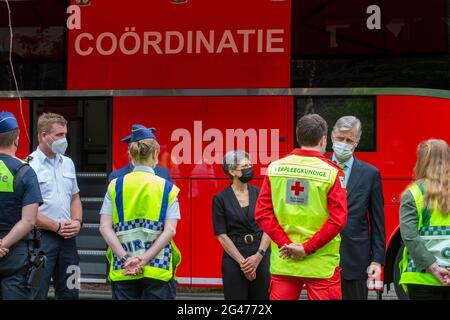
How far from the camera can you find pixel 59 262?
19.9ft

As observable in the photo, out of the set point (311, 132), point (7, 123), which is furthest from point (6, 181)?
point (311, 132)

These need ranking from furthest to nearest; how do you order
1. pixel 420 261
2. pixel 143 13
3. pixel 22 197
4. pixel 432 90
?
pixel 143 13 → pixel 432 90 → pixel 22 197 → pixel 420 261

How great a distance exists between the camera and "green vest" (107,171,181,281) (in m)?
4.48

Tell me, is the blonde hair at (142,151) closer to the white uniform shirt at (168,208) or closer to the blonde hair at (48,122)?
the white uniform shirt at (168,208)

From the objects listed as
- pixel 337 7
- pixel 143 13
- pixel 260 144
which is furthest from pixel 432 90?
pixel 143 13

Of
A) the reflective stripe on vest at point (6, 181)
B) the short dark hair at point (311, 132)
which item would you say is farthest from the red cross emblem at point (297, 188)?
the reflective stripe on vest at point (6, 181)

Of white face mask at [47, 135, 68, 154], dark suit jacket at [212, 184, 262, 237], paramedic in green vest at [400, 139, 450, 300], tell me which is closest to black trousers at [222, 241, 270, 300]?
dark suit jacket at [212, 184, 262, 237]

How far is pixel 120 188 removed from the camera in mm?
4535

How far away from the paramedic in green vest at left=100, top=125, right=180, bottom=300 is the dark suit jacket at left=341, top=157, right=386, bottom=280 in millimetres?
1501

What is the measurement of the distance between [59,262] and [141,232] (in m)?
1.85

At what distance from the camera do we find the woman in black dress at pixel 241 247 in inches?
216

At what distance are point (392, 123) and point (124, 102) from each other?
3.03 metres

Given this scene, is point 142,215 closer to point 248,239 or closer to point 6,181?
point 6,181

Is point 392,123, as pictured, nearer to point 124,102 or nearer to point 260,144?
point 260,144
